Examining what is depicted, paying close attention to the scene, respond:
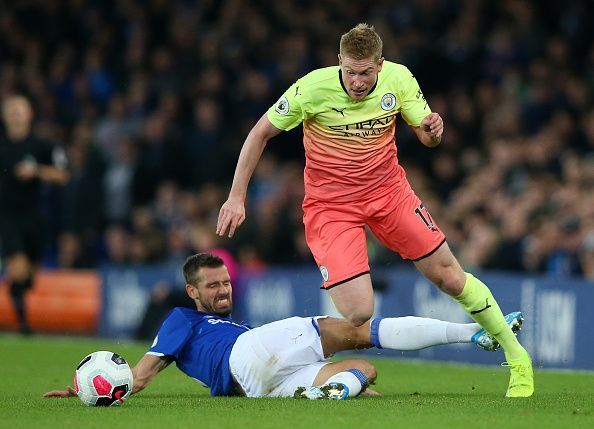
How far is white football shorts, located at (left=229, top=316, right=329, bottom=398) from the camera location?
323 inches

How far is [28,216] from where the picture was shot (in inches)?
575

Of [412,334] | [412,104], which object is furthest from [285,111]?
[412,334]

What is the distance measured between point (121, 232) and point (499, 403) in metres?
11.1

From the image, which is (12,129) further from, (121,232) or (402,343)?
(402,343)

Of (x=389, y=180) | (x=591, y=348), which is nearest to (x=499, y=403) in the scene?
(x=389, y=180)

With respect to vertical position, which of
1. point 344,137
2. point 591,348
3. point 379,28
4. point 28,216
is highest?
point 379,28

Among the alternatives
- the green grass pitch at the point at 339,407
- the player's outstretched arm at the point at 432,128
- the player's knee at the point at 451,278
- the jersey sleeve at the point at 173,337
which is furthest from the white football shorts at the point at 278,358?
the player's outstretched arm at the point at 432,128

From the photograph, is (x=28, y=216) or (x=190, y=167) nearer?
(x=28, y=216)

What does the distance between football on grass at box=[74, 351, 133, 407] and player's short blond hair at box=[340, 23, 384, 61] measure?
7.71 feet

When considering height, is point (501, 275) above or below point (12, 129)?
below

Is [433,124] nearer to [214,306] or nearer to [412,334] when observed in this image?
[412,334]

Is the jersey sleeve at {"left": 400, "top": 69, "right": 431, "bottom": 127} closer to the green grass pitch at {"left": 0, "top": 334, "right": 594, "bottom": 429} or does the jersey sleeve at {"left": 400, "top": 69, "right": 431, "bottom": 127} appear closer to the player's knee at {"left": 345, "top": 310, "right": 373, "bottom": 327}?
the player's knee at {"left": 345, "top": 310, "right": 373, "bottom": 327}

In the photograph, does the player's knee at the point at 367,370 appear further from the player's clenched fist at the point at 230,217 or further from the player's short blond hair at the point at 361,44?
the player's short blond hair at the point at 361,44

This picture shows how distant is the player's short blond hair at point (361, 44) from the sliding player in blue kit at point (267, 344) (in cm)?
171
